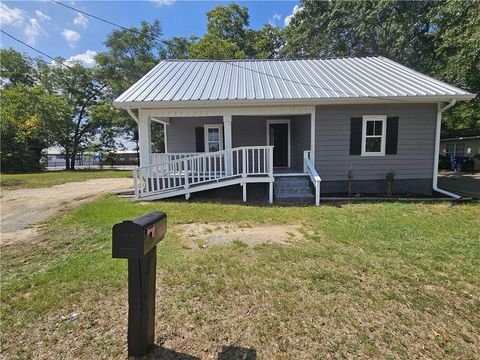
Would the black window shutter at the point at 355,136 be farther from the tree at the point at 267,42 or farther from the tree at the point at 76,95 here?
the tree at the point at 76,95

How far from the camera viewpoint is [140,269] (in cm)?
205

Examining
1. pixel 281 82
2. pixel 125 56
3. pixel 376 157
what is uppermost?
pixel 125 56

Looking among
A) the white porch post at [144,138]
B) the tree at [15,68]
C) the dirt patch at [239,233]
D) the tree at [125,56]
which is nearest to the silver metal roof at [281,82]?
the white porch post at [144,138]

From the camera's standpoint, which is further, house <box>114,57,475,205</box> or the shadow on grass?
house <box>114,57,475,205</box>

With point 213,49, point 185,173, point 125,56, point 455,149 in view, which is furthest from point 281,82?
point 125,56

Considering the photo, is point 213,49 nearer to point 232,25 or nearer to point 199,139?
point 232,25

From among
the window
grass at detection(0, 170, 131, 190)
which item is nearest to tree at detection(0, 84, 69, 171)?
grass at detection(0, 170, 131, 190)

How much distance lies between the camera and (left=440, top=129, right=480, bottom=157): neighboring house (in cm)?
1922

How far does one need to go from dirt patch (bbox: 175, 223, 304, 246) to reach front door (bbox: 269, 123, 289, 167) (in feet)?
21.0

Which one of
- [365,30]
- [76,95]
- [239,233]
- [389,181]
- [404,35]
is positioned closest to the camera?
[239,233]

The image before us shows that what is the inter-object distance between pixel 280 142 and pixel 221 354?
10.2m

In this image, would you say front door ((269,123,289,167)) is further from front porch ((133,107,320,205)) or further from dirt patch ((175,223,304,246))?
dirt patch ((175,223,304,246))

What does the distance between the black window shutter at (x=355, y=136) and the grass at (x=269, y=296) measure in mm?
4380

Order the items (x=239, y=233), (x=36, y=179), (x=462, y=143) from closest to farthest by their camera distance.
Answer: (x=239, y=233) < (x=36, y=179) < (x=462, y=143)
